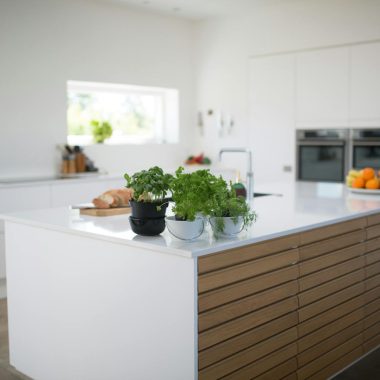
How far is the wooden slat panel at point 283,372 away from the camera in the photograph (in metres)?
2.58

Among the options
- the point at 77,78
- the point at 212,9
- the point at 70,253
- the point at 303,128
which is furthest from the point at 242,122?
the point at 70,253

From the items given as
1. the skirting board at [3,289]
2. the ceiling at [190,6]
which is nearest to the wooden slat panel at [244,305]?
the skirting board at [3,289]

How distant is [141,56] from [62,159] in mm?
1501

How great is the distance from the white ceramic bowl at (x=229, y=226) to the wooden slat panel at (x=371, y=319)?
1392mm

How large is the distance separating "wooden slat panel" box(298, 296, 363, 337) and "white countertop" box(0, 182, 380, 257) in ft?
1.55

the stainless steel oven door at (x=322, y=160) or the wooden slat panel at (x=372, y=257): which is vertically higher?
the stainless steel oven door at (x=322, y=160)

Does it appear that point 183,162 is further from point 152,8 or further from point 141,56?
point 152,8

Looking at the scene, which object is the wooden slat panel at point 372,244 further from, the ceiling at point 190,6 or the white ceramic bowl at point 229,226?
the ceiling at point 190,6

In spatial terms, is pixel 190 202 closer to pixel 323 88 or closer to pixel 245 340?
pixel 245 340

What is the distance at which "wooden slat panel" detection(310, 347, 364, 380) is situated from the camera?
298cm

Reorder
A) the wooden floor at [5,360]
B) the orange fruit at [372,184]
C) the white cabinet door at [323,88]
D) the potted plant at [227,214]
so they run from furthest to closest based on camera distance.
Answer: the white cabinet door at [323,88] → the orange fruit at [372,184] → the wooden floor at [5,360] → the potted plant at [227,214]

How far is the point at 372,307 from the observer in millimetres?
3439

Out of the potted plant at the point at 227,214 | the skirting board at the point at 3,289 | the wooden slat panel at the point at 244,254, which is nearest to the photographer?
the wooden slat panel at the point at 244,254

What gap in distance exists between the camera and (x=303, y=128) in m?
6.04
